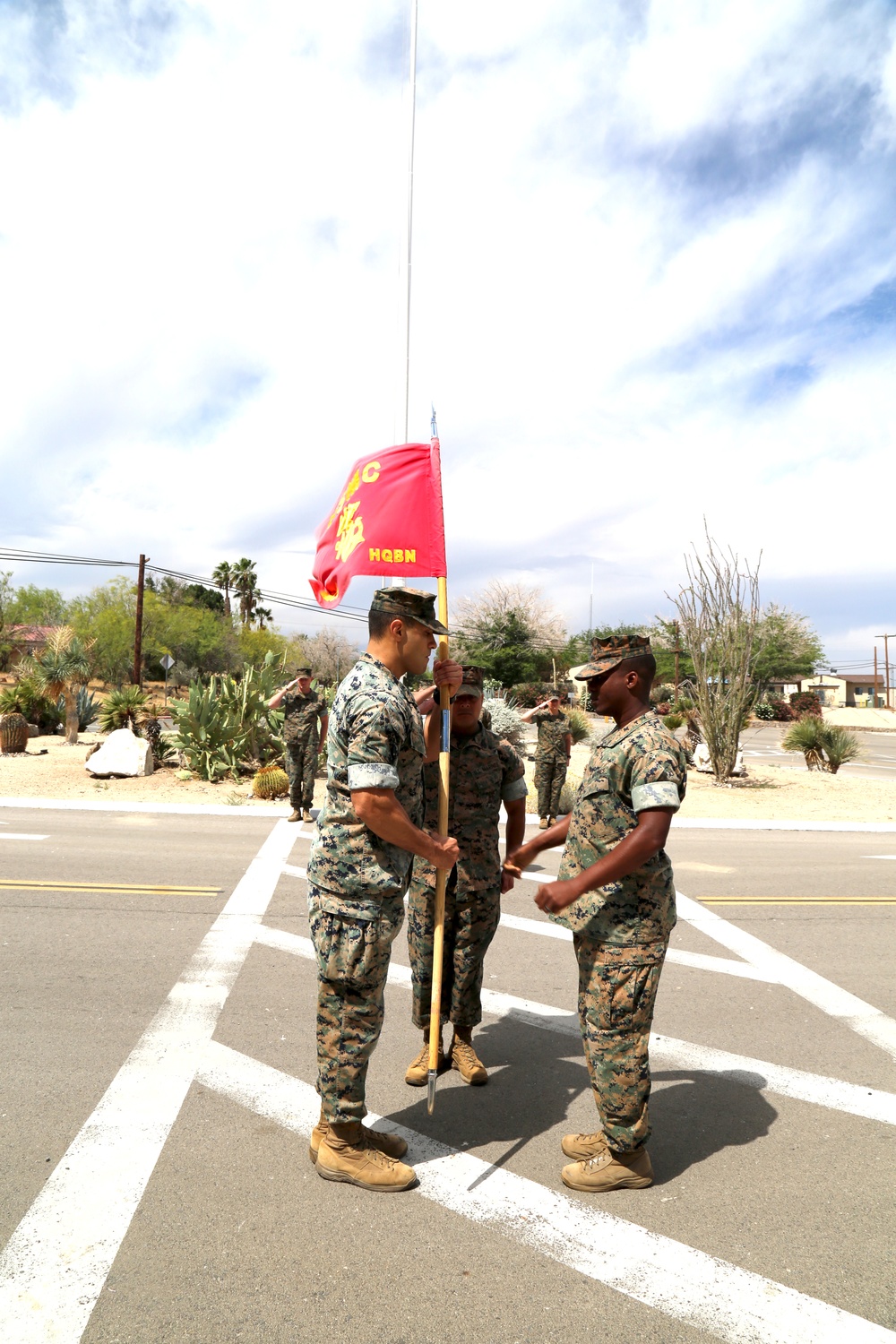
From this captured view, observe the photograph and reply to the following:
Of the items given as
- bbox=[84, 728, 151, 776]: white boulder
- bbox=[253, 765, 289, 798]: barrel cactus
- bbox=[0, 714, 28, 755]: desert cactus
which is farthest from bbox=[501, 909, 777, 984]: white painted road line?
bbox=[0, 714, 28, 755]: desert cactus

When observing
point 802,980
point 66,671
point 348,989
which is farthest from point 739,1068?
point 66,671

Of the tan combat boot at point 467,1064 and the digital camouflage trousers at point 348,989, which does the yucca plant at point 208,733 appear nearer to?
the tan combat boot at point 467,1064

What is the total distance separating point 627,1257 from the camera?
9.75 feet

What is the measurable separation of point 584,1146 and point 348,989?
1162mm

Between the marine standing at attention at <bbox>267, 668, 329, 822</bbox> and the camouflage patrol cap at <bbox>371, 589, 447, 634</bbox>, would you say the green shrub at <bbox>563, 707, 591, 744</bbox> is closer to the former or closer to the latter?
the marine standing at attention at <bbox>267, 668, 329, 822</bbox>

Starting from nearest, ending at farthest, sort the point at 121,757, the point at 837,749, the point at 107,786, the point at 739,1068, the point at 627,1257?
the point at 627,1257 → the point at 739,1068 → the point at 107,786 → the point at 121,757 → the point at 837,749

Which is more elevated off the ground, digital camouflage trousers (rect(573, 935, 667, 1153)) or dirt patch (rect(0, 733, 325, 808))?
digital camouflage trousers (rect(573, 935, 667, 1153))

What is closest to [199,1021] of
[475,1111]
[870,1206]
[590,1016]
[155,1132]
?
[155,1132]

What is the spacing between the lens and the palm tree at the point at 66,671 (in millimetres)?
22797

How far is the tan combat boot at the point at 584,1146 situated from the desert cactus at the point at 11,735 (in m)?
19.8

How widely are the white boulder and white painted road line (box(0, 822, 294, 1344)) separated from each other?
11.7 metres

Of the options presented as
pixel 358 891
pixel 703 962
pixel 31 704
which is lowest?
pixel 703 962

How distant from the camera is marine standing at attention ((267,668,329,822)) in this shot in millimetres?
11766

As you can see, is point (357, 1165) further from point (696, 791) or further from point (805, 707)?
point (805, 707)
